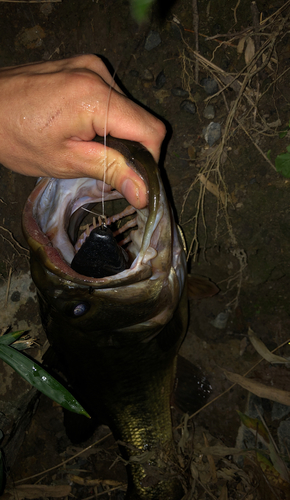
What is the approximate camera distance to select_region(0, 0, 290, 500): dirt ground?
109 inches

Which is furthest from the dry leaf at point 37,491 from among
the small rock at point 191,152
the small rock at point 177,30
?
the small rock at point 177,30

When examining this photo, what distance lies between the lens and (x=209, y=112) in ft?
9.47

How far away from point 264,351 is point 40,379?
7.24 feet

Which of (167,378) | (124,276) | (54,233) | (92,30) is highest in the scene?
(92,30)

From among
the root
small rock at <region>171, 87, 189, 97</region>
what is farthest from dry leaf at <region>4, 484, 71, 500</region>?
small rock at <region>171, 87, 189, 97</region>

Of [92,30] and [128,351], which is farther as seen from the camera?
[92,30]

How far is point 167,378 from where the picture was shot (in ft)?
9.76

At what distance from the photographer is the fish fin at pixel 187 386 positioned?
129 inches

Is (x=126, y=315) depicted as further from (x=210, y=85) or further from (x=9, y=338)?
(x=210, y=85)

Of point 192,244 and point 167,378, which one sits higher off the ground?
point 192,244

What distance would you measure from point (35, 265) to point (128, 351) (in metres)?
0.95

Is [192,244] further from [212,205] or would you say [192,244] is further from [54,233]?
[54,233]

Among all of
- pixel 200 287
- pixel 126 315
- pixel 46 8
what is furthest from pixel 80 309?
pixel 46 8

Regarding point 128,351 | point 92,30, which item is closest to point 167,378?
point 128,351
